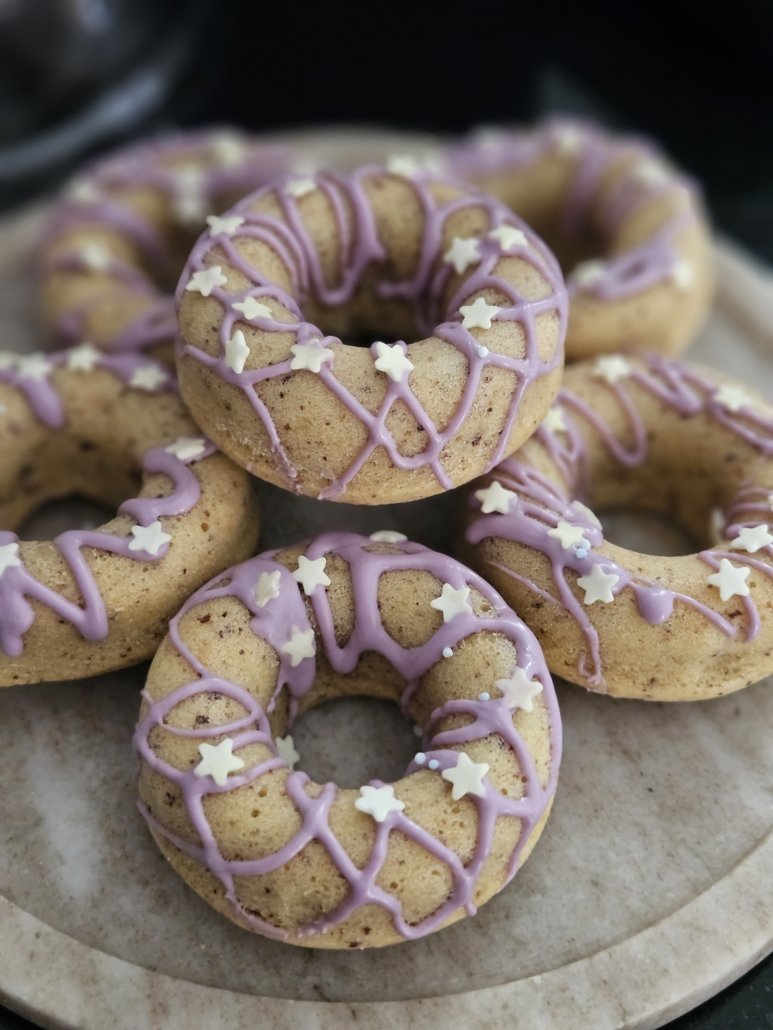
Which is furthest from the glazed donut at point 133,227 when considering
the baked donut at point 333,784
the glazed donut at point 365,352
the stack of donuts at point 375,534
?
the baked donut at point 333,784

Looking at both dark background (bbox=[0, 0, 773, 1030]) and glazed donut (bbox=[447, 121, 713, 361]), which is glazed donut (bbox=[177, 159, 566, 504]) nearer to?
glazed donut (bbox=[447, 121, 713, 361])

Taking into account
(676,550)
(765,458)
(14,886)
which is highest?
(765,458)

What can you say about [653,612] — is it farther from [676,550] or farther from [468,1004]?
[468,1004]

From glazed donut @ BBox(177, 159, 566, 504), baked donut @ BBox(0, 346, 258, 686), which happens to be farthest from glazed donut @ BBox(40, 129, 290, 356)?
glazed donut @ BBox(177, 159, 566, 504)

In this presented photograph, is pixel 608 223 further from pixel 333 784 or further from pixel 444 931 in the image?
pixel 444 931

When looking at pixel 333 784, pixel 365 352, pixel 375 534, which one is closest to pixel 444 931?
pixel 333 784

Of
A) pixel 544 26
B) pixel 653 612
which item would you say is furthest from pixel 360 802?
pixel 544 26

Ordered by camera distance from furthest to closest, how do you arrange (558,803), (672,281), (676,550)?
(672,281) < (676,550) < (558,803)
